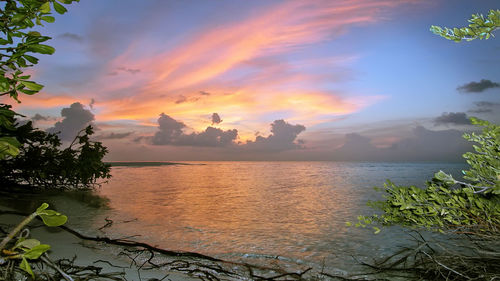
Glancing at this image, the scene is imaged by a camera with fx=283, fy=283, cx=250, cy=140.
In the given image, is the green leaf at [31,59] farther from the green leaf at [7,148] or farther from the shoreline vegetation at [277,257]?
the green leaf at [7,148]

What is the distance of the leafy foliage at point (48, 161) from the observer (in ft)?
30.9

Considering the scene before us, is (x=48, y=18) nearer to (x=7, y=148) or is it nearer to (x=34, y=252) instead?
(x=7, y=148)

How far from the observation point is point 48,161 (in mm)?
9922

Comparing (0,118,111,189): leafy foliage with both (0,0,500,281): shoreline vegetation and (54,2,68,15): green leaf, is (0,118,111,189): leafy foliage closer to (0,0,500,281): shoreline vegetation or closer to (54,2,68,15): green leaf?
(0,0,500,281): shoreline vegetation

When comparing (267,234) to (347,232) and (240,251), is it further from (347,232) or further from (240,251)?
(347,232)

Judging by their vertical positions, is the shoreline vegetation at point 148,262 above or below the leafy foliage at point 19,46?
below

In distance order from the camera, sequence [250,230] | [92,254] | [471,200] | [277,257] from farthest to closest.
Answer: [250,230], [277,257], [92,254], [471,200]

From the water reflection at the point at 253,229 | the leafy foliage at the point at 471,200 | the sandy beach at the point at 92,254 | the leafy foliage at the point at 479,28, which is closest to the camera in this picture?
the leafy foliage at the point at 479,28

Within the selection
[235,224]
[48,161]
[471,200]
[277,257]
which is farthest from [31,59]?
[48,161]

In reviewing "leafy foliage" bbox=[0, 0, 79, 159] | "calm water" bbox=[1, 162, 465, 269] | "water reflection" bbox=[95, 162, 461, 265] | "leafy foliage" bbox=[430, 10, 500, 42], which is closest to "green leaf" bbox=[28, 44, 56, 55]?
"leafy foliage" bbox=[0, 0, 79, 159]

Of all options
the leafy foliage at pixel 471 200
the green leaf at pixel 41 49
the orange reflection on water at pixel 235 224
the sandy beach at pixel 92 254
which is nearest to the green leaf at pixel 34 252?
the green leaf at pixel 41 49

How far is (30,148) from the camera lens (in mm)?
9648

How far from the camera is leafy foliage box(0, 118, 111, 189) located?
30.9 feet

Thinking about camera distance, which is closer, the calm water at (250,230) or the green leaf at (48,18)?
the green leaf at (48,18)
